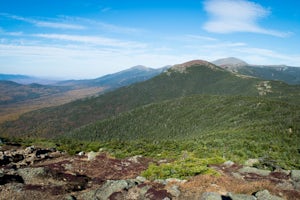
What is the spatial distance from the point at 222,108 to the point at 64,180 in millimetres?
128335

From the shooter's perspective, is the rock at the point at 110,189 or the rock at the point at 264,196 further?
the rock at the point at 110,189

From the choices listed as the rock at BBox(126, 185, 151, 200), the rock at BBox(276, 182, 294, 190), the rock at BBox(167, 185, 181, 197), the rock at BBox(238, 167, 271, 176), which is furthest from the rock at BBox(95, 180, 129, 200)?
the rock at BBox(238, 167, 271, 176)

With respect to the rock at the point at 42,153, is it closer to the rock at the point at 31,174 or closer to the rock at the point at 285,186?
the rock at the point at 31,174

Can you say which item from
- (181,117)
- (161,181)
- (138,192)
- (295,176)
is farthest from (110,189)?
(181,117)

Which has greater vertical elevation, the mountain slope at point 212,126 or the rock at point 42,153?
the rock at point 42,153

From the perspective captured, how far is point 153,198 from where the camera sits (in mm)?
16672

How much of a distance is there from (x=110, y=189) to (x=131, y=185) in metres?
1.72

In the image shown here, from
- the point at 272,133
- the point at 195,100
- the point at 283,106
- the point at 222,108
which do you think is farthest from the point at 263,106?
the point at 195,100

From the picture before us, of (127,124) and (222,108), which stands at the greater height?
(222,108)

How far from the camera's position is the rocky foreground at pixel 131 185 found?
17.3m

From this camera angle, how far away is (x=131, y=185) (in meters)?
19.0

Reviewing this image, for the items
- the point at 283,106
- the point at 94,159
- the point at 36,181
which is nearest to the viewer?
the point at 36,181

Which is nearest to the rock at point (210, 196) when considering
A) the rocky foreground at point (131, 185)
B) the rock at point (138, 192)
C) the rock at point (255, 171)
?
the rocky foreground at point (131, 185)

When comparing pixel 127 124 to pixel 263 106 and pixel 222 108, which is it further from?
pixel 263 106
